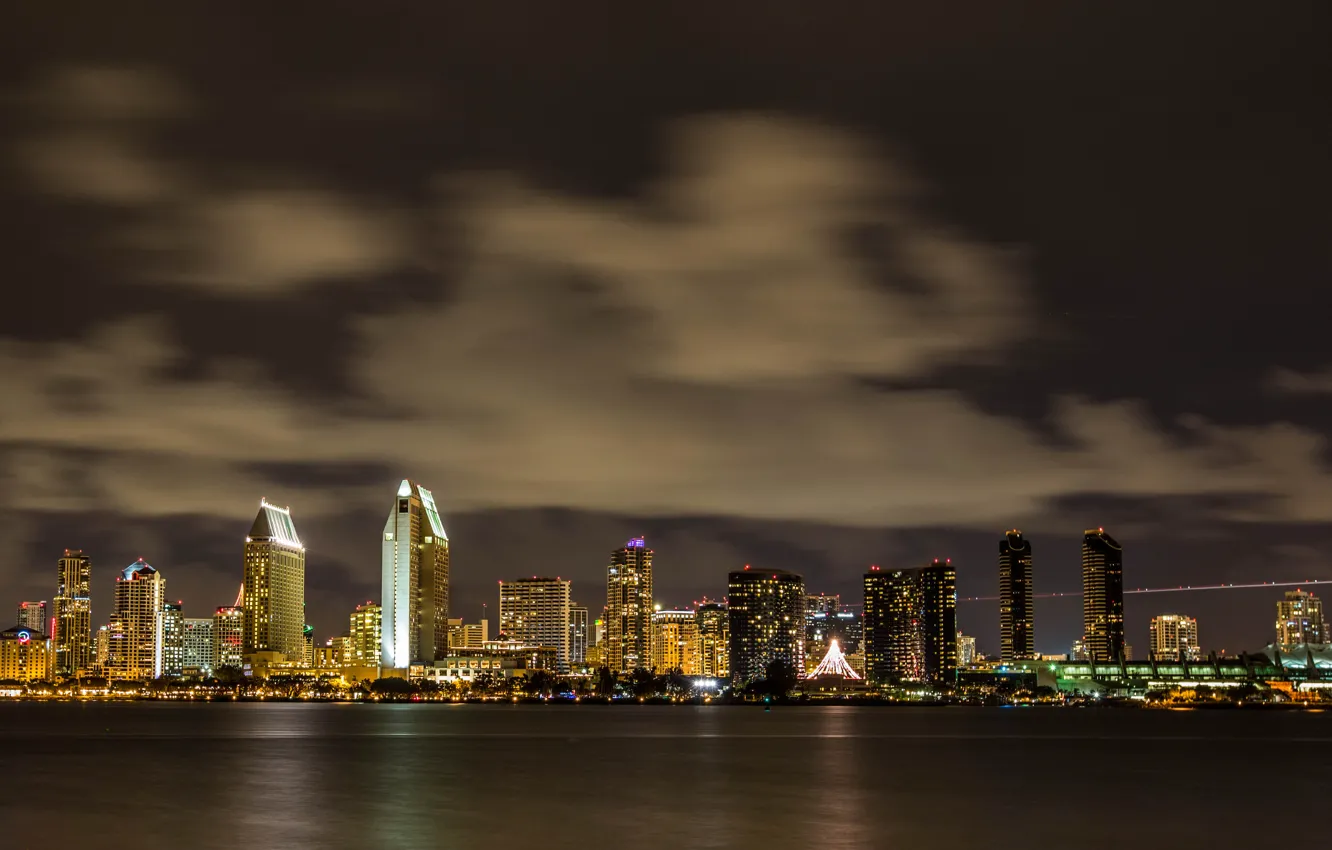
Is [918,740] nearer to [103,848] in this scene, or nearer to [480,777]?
[480,777]

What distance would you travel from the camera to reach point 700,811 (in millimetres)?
60406

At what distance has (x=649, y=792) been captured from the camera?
7031cm

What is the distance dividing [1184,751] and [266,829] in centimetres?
8451

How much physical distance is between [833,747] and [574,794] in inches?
2022

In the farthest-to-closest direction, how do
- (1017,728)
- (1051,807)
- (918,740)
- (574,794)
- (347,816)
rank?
1. (1017,728)
2. (918,740)
3. (574,794)
4. (1051,807)
5. (347,816)

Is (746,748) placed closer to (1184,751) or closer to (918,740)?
(918,740)

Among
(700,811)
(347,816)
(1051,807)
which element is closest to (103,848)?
(347,816)

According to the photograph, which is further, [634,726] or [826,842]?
[634,726]

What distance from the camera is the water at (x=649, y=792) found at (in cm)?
5238

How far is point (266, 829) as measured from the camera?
2110 inches

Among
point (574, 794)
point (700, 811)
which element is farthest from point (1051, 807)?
point (574, 794)

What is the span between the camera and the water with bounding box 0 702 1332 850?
5238 cm

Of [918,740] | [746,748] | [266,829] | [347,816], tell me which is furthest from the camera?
[918,740]

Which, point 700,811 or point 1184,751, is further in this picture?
point 1184,751
